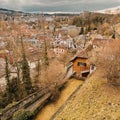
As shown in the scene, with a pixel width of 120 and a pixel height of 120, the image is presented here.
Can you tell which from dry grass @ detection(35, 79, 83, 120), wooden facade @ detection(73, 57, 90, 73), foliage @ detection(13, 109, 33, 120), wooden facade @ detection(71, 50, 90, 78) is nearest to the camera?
foliage @ detection(13, 109, 33, 120)

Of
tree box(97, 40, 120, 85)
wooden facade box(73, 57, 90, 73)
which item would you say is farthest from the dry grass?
tree box(97, 40, 120, 85)

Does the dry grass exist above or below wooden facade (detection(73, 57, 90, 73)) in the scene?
below

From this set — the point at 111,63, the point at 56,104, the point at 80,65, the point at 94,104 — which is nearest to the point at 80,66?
the point at 80,65

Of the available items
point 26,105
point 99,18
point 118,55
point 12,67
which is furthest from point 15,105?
point 99,18

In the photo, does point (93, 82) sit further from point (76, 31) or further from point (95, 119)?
point (76, 31)

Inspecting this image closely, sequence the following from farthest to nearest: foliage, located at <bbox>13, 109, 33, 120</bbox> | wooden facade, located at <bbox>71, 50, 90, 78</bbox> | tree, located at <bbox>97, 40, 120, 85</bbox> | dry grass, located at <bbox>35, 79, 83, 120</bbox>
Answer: wooden facade, located at <bbox>71, 50, 90, 78</bbox>
dry grass, located at <bbox>35, 79, 83, 120</bbox>
tree, located at <bbox>97, 40, 120, 85</bbox>
foliage, located at <bbox>13, 109, 33, 120</bbox>

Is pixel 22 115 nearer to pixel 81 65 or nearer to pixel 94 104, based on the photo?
pixel 94 104

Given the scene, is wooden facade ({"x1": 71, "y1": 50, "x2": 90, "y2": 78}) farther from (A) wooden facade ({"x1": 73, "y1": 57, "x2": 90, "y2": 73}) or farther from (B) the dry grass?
(B) the dry grass
